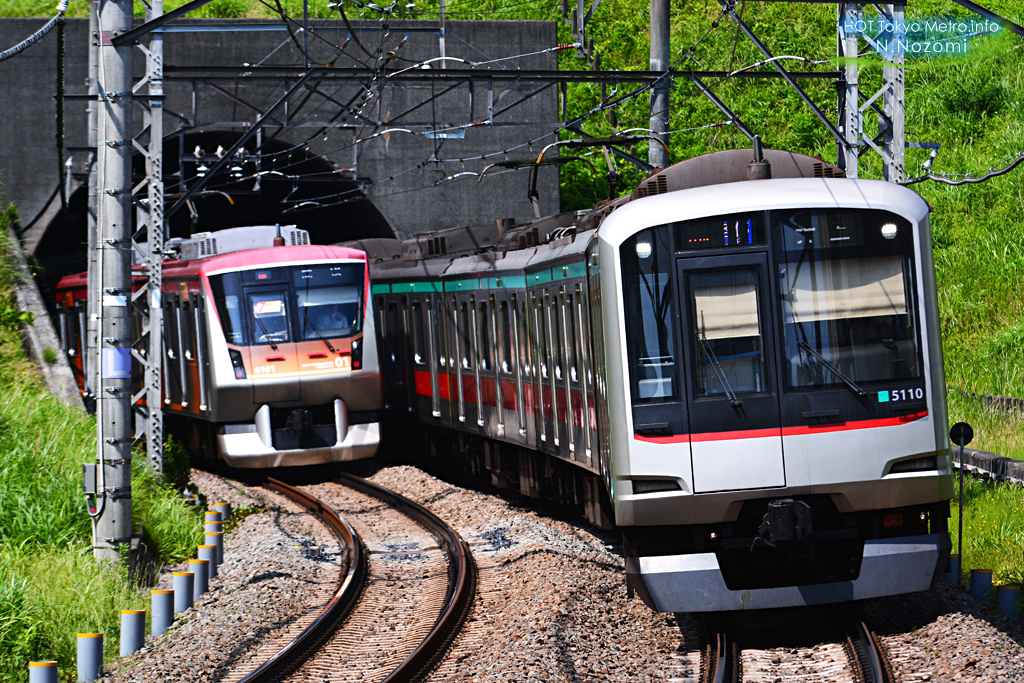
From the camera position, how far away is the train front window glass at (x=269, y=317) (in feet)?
57.8

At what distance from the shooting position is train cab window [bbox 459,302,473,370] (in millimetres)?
16922

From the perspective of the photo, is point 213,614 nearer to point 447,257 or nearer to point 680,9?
point 447,257

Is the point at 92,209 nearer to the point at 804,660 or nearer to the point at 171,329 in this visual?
the point at 171,329

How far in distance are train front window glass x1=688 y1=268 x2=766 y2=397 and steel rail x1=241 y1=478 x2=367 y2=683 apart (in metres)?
3.48

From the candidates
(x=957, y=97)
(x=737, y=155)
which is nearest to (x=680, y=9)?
(x=957, y=97)

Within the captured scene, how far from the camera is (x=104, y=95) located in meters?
11.2

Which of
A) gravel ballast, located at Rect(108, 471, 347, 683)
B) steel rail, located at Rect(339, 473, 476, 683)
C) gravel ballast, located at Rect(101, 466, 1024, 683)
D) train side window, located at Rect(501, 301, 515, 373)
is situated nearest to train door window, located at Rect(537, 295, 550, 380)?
train side window, located at Rect(501, 301, 515, 373)

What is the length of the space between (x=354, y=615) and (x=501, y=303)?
5.36 metres

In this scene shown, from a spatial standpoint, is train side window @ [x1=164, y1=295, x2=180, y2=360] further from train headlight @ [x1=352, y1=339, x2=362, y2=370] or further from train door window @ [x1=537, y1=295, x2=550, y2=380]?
train door window @ [x1=537, y1=295, x2=550, y2=380]

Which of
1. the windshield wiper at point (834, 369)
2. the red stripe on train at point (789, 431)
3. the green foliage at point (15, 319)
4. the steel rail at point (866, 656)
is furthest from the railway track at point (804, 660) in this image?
the green foliage at point (15, 319)

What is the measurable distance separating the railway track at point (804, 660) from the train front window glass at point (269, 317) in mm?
10311

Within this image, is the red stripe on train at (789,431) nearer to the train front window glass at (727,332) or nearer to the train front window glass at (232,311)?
the train front window glass at (727,332)

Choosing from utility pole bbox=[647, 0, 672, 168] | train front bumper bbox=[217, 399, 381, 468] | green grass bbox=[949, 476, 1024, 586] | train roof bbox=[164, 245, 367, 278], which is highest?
Answer: utility pole bbox=[647, 0, 672, 168]

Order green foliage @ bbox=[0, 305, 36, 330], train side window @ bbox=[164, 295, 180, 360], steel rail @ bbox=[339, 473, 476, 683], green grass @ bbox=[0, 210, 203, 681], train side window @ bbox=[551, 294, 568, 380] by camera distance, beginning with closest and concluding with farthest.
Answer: steel rail @ bbox=[339, 473, 476, 683] < green grass @ bbox=[0, 210, 203, 681] < train side window @ bbox=[551, 294, 568, 380] < green foliage @ bbox=[0, 305, 36, 330] < train side window @ bbox=[164, 295, 180, 360]
